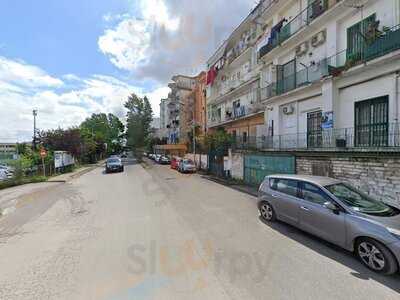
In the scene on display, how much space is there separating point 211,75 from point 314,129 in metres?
21.0

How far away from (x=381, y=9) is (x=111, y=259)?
14278 mm

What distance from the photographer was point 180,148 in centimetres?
5244

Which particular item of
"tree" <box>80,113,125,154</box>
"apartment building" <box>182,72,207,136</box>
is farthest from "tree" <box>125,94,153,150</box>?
"tree" <box>80,113,125,154</box>

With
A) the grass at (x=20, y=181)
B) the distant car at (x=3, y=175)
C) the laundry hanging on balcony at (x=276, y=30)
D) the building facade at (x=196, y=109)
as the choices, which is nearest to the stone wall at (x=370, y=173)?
the laundry hanging on balcony at (x=276, y=30)

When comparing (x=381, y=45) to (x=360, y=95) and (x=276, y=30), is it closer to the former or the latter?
(x=360, y=95)

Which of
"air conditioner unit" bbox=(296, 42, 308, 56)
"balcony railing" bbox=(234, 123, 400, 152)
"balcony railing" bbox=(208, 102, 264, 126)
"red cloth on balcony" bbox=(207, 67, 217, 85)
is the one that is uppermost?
"red cloth on balcony" bbox=(207, 67, 217, 85)

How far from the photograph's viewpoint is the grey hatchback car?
4793mm

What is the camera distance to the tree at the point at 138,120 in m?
61.0

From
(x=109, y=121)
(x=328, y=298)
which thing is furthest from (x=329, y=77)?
(x=109, y=121)

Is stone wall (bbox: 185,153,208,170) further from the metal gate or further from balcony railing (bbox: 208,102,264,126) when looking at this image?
balcony railing (bbox: 208,102,264,126)

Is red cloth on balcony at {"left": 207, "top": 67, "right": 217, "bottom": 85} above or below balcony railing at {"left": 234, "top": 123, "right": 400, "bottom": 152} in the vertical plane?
above

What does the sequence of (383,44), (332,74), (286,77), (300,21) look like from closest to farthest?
(383,44), (332,74), (300,21), (286,77)

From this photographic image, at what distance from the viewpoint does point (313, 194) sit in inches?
259

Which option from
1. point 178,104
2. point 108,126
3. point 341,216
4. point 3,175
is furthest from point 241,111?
point 108,126
